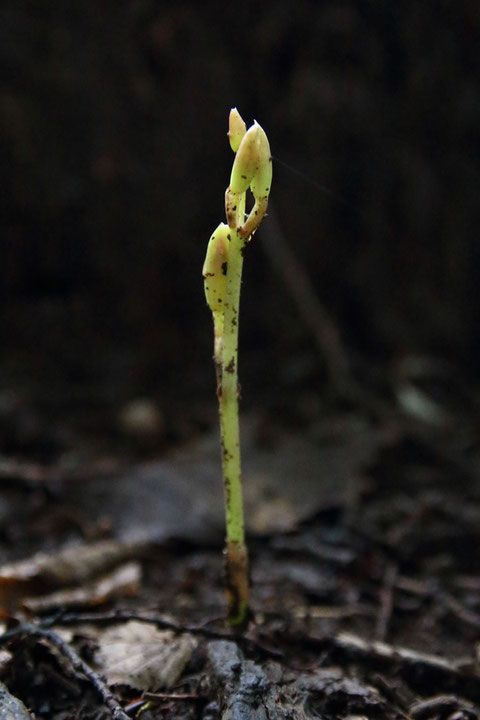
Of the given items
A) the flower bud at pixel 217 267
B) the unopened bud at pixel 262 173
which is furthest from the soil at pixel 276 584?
the unopened bud at pixel 262 173

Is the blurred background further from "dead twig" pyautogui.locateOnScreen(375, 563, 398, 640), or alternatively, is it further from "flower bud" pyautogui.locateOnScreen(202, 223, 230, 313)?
"flower bud" pyautogui.locateOnScreen(202, 223, 230, 313)

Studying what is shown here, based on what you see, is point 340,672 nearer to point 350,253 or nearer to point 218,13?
point 350,253

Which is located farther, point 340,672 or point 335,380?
point 335,380

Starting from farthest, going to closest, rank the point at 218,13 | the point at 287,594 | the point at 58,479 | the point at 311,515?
the point at 218,13, the point at 58,479, the point at 311,515, the point at 287,594

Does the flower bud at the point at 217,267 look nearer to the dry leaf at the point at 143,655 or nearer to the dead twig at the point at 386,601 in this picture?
the dry leaf at the point at 143,655

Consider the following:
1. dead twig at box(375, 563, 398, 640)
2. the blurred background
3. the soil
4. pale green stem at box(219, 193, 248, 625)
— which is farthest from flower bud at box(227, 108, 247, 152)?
the blurred background

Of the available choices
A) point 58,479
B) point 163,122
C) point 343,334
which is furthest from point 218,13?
point 58,479
